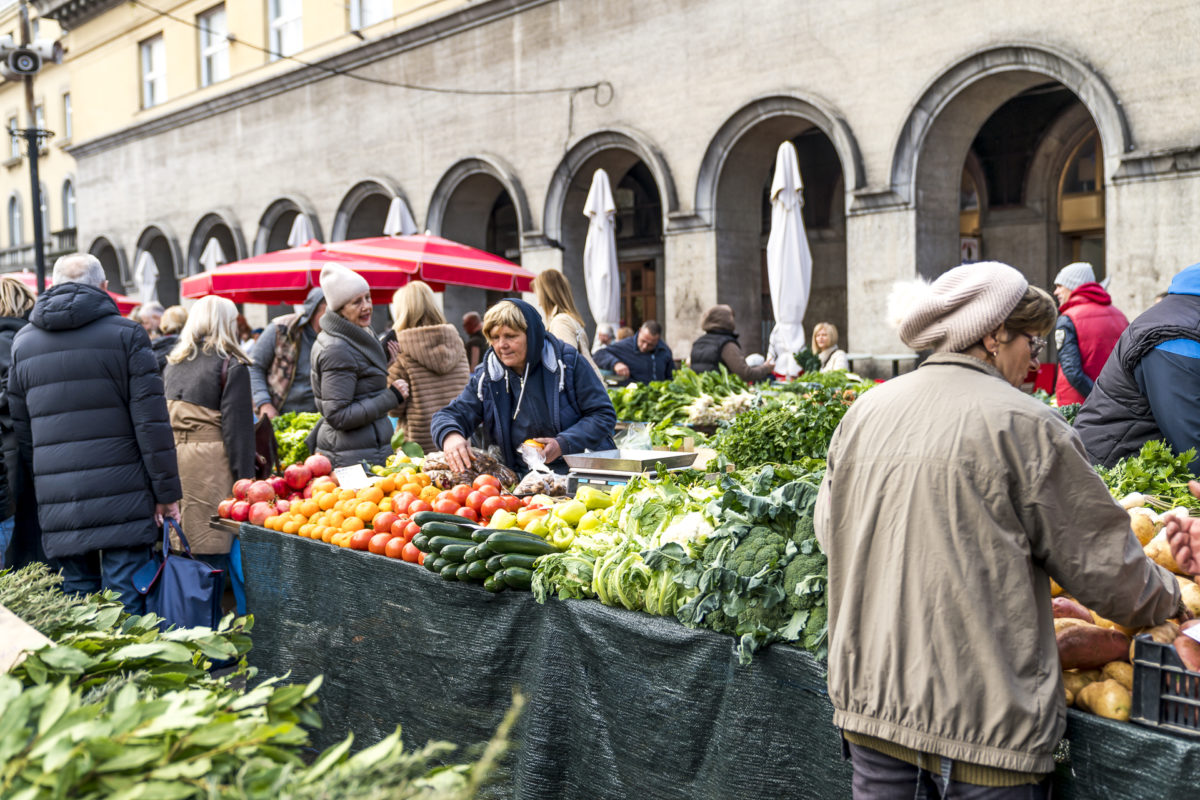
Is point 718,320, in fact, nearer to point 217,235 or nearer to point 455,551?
point 455,551

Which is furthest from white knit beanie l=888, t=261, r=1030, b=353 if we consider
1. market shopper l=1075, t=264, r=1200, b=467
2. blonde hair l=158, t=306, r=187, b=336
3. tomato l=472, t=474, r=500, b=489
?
blonde hair l=158, t=306, r=187, b=336

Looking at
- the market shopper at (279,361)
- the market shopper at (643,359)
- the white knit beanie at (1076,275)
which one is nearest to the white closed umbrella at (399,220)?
the market shopper at (643,359)

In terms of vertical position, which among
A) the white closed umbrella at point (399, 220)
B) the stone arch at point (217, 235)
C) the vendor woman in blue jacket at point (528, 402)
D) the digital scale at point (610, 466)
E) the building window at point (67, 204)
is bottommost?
the digital scale at point (610, 466)

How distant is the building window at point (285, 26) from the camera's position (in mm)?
19500

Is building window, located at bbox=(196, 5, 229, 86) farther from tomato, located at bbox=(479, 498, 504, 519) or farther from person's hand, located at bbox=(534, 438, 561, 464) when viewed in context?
tomato, located at bbox=(479, 498, 504, 519)

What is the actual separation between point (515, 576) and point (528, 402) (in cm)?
150

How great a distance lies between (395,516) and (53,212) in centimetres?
2993

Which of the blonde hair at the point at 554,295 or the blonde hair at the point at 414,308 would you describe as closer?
the blonde hair at the point at 414,308

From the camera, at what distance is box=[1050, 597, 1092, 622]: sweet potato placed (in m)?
2.60

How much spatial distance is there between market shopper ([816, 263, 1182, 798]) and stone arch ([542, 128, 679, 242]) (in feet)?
38.4

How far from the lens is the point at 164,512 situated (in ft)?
16.6

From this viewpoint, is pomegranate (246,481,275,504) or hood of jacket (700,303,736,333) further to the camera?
hood of jacket (700,303,736,333)

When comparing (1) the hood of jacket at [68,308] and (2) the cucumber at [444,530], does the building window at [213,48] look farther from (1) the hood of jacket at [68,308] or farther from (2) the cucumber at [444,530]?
(2) the cucumber at [444,530]

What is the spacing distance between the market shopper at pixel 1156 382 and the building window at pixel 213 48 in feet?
69.8
